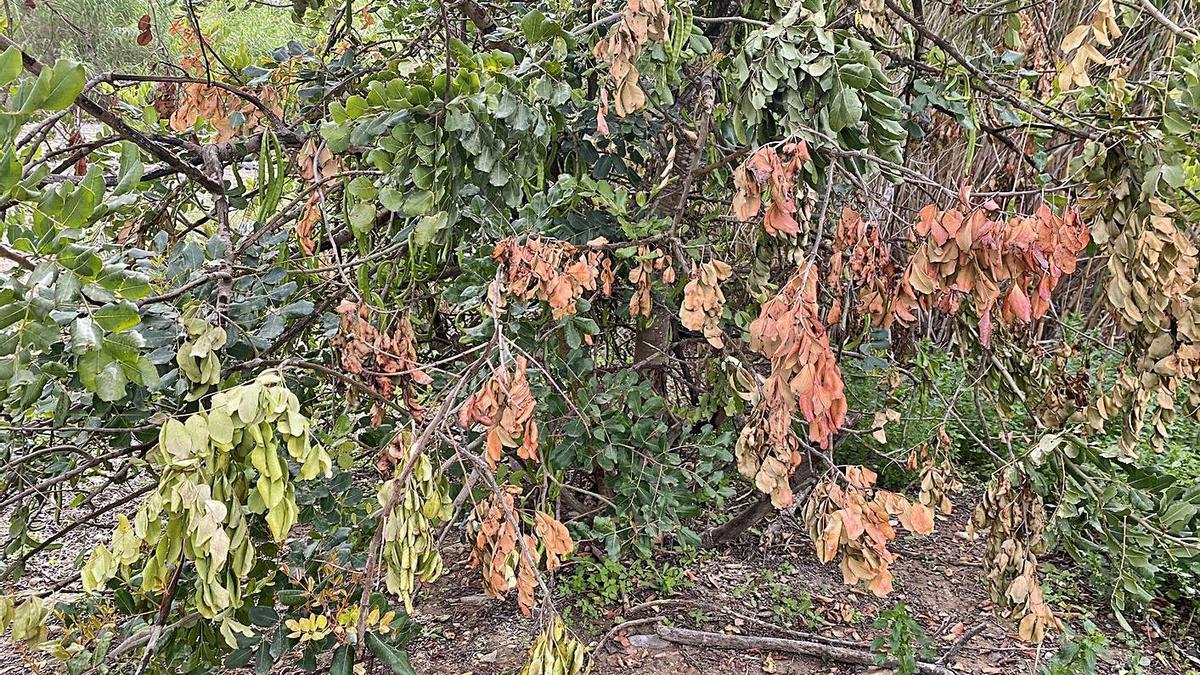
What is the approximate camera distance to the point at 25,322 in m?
0.80

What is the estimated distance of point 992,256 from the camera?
97 centimetres

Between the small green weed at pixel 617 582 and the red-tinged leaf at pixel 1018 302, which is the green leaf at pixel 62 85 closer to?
the red-tinged leaf at pixel 1018 302

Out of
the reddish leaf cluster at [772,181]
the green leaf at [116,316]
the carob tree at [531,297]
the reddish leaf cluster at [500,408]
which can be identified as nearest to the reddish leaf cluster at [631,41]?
the carob tree at [531,297]

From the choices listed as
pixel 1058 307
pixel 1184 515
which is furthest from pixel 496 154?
pixel 1058 307

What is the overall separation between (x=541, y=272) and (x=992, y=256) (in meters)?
0.61

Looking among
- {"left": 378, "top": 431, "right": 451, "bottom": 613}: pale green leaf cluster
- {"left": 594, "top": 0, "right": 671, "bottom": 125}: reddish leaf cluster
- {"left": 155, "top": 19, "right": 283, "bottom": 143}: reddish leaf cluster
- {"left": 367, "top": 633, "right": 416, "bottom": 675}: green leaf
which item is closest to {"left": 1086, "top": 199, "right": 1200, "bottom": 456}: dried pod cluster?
{"left": 594, "top": 0, "right": 671, "bottom": 125}: reddish leaf cluster

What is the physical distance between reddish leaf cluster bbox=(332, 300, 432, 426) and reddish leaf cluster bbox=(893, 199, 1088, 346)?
2.50ft

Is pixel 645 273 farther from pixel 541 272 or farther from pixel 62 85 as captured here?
pixel 62 85

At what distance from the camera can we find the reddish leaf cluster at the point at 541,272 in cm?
119

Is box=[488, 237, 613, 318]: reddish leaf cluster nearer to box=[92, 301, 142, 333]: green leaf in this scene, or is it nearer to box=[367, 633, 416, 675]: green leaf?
box=[92, 301, 142, 333]: green leaf

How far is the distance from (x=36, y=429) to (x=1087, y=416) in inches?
70.6

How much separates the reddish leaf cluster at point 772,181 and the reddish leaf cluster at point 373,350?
561 mm

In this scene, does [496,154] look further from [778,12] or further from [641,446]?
[641,446]

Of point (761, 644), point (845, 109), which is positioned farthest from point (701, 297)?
point (761, 644)
